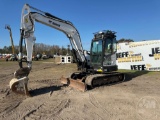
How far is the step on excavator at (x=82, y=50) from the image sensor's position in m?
7.68

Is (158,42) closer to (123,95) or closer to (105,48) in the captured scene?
(105,48)

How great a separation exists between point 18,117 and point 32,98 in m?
1.91

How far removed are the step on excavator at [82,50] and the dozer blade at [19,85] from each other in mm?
196

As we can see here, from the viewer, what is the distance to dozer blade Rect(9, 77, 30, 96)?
23.2 feet

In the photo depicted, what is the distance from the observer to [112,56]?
32.3 feet

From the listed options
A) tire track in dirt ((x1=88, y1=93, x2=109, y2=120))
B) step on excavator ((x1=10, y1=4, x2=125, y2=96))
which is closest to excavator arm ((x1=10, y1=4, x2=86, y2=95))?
step on excavator ((x1=10, y1=4, x2=125, y2=96))

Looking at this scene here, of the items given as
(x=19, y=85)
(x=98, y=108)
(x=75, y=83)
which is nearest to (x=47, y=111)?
(x=98, y=108)

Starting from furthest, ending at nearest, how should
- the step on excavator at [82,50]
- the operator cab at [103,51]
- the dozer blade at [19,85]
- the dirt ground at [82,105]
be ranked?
the operator cab at [103,51] < the step on excavator at [82,50] < the dozer blade at [19,85] < the dirt ground at [82,105]

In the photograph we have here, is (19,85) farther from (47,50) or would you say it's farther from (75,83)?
(47,50)

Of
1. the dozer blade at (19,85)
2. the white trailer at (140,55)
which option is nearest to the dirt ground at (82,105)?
the dozer blade at (19,85)

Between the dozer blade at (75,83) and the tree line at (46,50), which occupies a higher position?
the tree line at (46,50)

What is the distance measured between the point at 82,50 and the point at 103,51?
1057 mm

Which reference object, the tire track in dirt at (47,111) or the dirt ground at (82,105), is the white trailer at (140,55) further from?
the tire track in dirt at (47,111)

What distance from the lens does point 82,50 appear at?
9.63 m
